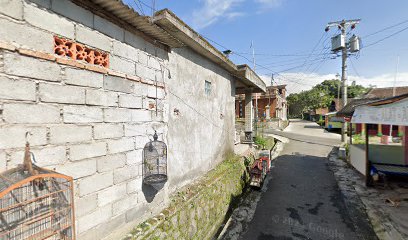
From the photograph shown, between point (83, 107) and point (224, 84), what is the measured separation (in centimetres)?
640

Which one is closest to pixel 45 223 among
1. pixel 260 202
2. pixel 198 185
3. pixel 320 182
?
pixel 198 185

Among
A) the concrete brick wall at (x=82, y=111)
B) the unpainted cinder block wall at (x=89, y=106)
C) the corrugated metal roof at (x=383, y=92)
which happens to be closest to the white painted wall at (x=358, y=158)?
the unpainted cinder block wall at (x=89, y=106)

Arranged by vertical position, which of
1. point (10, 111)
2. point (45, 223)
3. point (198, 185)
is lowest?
point (198, 185)

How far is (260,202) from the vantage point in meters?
7.80

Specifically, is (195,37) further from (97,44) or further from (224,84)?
(224,84)

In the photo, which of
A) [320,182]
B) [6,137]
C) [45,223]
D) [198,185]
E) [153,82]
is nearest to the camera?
[6,137]

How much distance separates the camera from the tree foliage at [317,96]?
157 feet

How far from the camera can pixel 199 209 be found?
5.52 m

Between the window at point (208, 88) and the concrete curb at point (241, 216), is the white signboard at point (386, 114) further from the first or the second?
the window at point (208, 88)

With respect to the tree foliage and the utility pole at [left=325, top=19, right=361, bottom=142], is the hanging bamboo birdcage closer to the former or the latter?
the utility pole at [left=325, top=19, right=361, bottom=142]

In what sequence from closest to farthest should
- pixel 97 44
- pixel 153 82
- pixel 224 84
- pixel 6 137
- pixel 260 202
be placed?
pixel 6 137 → pixel 97 44 → pixel 153 82 → pixel 260 202 → pixel 224 84

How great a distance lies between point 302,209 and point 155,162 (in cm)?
583

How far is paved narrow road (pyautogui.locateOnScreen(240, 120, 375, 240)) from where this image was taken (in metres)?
5.82

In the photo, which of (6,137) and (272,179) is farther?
(272,179)
